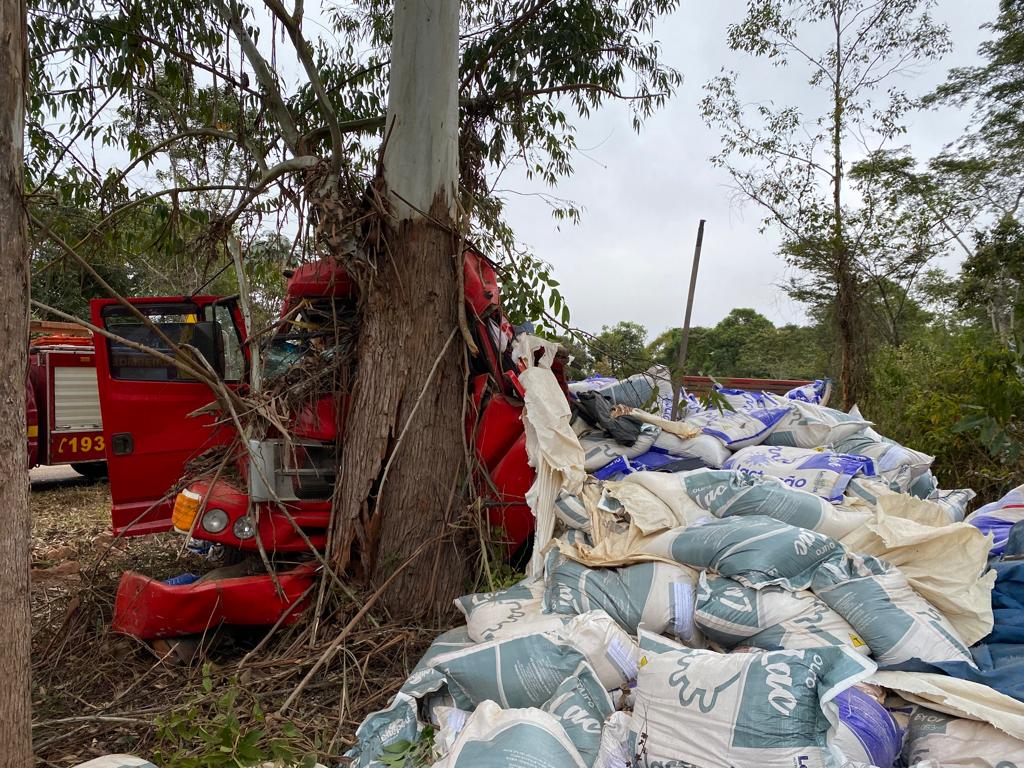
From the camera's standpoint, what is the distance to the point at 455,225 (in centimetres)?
317

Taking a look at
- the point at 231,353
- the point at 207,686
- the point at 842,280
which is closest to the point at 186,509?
the point at 207,686

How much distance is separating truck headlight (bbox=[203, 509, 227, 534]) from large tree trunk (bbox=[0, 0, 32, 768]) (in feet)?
3.93

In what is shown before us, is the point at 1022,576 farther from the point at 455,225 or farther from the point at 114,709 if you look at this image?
the point at 114,709

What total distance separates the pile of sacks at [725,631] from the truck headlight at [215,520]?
1048 mm

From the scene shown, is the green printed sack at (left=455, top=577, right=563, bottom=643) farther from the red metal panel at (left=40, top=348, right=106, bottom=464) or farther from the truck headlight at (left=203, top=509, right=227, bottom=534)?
the red metal panel at (left=40, top=348, right=106, bottom=464)

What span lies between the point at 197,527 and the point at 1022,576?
3.17 metres

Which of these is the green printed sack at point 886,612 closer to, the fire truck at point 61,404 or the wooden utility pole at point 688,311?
the wooden utility pole at point 688,311

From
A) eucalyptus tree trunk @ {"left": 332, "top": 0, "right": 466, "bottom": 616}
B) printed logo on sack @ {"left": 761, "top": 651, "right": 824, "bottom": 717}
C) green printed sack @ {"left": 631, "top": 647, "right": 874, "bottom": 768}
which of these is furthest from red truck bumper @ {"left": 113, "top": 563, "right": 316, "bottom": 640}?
printed logo on sack @ {"left": 761, "top": 651, "right": 824, "bottom": 717}

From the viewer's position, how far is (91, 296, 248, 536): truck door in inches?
140

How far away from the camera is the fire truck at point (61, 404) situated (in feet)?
23.7

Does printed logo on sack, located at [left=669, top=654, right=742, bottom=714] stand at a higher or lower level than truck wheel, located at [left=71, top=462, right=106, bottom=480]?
higher

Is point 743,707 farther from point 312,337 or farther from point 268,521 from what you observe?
point 312,337

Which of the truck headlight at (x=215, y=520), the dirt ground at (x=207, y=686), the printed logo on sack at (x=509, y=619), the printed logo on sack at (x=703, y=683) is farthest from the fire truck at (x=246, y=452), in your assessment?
the printed logo on sack at (x=703, y=683)

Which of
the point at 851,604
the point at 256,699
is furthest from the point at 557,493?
the point at 256,699
